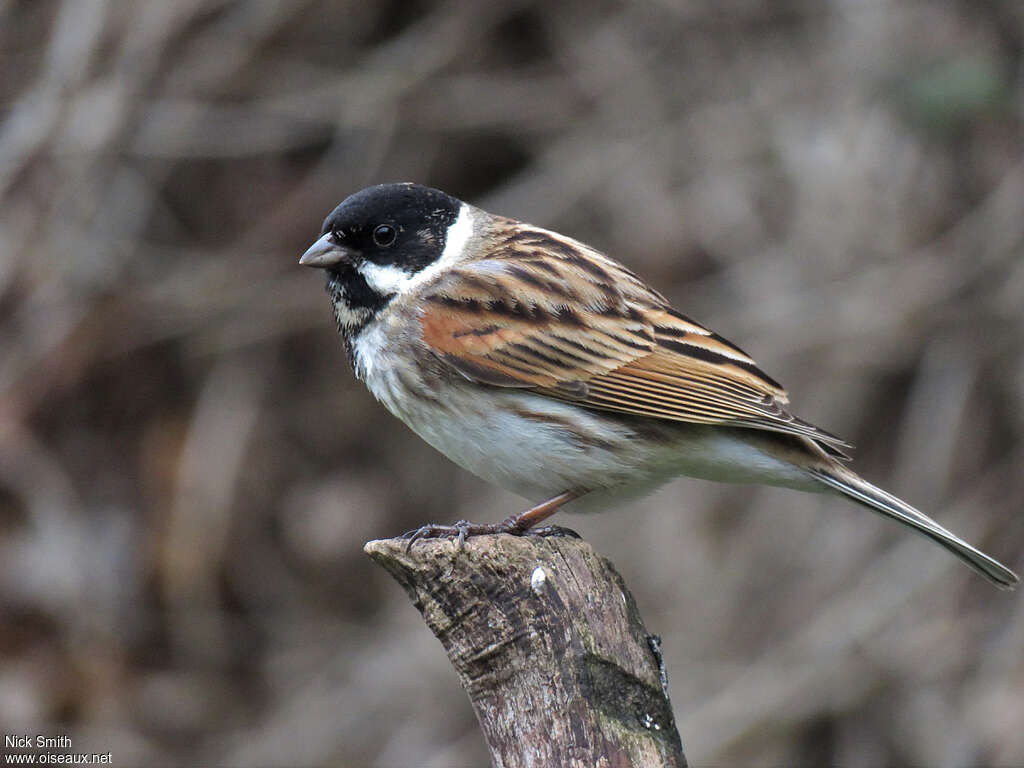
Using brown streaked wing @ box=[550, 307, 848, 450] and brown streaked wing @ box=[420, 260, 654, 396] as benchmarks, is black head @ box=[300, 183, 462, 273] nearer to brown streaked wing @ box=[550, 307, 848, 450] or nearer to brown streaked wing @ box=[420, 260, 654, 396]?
brown streaked wing @ box=[420, 260, 654, 396]

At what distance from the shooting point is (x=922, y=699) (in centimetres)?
678

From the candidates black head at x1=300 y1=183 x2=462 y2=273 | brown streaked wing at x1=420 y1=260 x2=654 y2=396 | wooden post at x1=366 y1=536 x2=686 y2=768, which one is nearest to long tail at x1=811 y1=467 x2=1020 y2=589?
brown streaked wing at x1=420 y1=260 x2=654 y2=396

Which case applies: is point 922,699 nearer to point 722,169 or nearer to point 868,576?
point 868,576

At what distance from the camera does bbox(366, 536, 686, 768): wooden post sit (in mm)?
3037

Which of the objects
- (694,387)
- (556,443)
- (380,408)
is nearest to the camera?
(556,443)

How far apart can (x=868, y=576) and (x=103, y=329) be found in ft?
15.4

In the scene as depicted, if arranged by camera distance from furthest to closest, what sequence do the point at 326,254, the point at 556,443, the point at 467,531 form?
the point at 326,254, the point at 556,443, the point at 467,531

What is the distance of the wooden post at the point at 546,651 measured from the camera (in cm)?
304

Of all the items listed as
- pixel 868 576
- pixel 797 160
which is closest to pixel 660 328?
pixel 868 576

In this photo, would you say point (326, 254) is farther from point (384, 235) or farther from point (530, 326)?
point (530, 326)

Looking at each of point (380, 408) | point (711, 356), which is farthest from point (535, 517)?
point (380, 408)

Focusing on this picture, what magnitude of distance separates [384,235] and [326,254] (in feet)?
0.74

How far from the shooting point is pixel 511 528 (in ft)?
13.2

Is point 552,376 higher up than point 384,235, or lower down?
lower down
